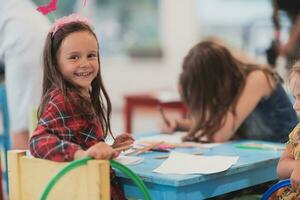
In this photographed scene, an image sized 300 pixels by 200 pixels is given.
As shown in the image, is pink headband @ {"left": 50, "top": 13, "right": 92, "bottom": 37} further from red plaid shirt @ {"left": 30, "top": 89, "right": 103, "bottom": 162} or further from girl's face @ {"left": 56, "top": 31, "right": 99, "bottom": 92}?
red plaid shirt @ {"left": 30, "top": 89, "right": 103, "bottom": 162}

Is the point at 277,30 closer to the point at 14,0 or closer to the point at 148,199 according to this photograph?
the point at 14,0

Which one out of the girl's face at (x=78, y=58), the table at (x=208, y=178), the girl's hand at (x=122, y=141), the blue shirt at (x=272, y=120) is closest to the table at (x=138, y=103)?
the blue shirt at (x=272, y=120)

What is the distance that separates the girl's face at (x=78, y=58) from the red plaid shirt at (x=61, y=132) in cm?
5

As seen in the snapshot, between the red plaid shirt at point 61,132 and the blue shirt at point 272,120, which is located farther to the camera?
the blue shirt at point 272,120

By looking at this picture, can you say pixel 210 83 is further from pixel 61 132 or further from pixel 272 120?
pixel 61 132

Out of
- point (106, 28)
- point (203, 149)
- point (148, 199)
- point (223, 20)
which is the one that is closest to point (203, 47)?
point (203, 149)

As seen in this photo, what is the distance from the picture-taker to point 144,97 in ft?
12.2

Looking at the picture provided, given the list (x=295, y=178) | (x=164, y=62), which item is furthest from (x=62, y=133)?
(x=164, y=62)

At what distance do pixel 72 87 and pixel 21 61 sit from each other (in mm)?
921

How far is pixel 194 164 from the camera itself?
70.1 inches

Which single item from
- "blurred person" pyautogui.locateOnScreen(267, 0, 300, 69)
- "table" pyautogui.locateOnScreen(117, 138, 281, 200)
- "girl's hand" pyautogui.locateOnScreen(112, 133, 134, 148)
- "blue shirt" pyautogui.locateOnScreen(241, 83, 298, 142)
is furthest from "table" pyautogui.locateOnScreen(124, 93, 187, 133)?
"girl's hand" pyautogui.locateOnScreen(112, 133, 134, 148)

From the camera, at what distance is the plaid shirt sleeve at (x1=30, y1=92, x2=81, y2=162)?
4.92 ft

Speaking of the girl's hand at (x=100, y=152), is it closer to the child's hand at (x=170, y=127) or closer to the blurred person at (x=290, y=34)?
the child's hand at (x=170, y=127)

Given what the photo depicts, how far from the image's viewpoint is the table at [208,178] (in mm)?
1595
